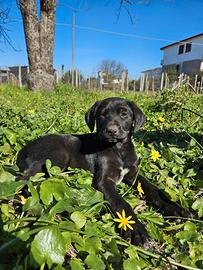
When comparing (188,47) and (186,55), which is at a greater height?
(188,47)

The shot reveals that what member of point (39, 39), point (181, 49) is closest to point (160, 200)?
point (39, 39)

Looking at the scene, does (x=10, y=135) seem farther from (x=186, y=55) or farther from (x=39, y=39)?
(x=186, y=55)

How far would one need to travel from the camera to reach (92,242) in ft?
5.48

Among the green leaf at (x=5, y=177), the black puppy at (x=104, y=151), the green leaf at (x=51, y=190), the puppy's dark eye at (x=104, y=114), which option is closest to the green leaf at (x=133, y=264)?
the green leaf at (x=51, y=190)

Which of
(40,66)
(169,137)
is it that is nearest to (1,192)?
(169,137)

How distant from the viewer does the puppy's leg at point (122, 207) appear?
6.49 feet

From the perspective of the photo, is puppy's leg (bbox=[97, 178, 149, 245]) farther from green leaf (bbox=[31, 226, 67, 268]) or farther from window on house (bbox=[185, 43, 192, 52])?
window on house (bbox=[185, 43, 192, 52])

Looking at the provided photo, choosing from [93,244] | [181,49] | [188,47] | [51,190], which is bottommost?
[93,244]

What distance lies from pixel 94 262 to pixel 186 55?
53461 mm

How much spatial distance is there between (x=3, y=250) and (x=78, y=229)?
0.48 metres

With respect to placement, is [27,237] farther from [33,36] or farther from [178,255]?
[33,36]

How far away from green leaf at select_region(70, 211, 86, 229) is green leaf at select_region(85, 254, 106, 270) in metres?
0.24

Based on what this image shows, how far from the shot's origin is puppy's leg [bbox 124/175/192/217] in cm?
233

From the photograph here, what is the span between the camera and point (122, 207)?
2.25 metres
